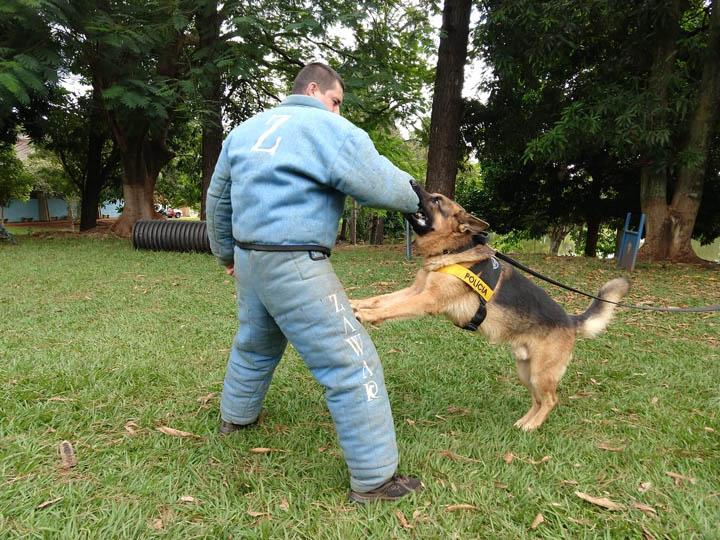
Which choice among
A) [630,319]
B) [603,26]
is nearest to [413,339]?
[630,319]

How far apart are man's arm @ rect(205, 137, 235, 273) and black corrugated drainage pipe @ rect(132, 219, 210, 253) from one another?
9.91 m

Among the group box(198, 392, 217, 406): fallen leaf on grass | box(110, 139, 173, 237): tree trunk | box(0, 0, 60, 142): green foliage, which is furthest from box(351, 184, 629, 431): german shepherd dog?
box(110, 139, 173, 237): tree trunk

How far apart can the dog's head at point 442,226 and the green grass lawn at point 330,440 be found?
4.40 feet

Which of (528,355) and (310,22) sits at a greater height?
(310,22)

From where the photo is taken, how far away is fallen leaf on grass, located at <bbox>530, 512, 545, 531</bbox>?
99.1 inches


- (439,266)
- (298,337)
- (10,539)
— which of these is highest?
(439,266)

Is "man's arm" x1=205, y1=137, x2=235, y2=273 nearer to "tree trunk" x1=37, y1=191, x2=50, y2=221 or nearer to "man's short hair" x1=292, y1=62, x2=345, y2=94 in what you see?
"man's short hair" x1=292, y1=62, x2=345, y2=94

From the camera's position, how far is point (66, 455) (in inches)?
117

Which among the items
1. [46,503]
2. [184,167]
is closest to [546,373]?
[46,503]

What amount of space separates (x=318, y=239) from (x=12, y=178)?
3137cm

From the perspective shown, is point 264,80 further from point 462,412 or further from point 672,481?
point 672,481

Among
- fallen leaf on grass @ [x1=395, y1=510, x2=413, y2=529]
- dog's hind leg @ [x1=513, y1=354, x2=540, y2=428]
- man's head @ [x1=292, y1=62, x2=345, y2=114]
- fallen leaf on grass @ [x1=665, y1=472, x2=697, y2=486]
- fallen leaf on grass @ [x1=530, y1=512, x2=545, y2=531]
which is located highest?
man's head @ [x1=292, y1=62, x2=345, y2=114]

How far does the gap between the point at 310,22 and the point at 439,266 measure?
29.7 feet

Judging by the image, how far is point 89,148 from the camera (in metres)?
23.1
